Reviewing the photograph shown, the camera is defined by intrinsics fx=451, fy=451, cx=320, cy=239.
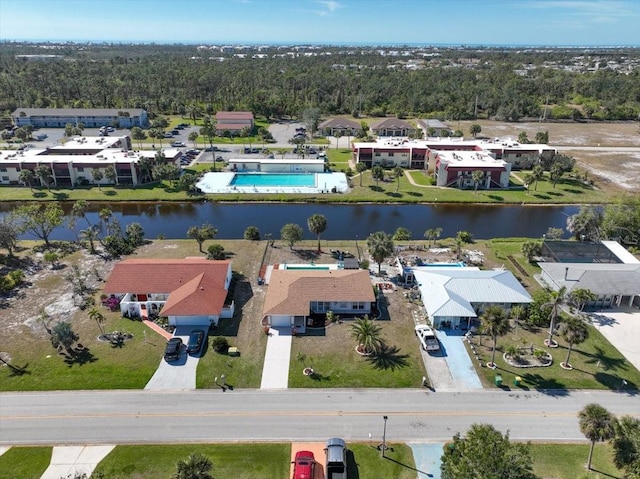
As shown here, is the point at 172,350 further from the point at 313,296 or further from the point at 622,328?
the point at 622,328

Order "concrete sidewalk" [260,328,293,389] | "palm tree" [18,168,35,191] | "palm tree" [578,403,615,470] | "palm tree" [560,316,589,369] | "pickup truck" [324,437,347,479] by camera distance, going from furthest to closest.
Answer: "palm tree" [18,168,35,191]
"concrete sidewalk" [260,328,293,389]
"palm tree" [560,316,589,369]
"pickup truck" [324,437,347,479]
"palm tree" [578,403,615,470]

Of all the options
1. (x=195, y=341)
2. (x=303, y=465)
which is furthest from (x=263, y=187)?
(x=303, y=465)

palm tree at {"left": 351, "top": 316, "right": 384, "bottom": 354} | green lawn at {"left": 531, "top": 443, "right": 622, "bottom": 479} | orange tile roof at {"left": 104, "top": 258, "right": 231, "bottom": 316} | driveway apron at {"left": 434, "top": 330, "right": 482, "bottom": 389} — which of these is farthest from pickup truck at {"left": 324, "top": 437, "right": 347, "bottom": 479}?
orange tile roof at {"left": 104, "top": 258, "right": 231, "bottom": 316}

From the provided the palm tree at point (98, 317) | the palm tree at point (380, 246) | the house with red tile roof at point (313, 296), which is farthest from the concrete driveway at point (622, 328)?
the palm tree at point (98, 317)

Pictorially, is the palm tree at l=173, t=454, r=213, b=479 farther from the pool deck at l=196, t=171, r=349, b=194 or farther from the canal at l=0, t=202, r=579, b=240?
the pool deck at l=196, t=171, r=349, b=194

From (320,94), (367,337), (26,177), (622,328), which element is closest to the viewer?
(367,337)
